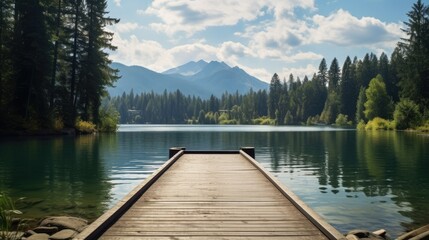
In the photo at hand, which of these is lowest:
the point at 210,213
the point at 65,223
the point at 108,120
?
the point at 65,223

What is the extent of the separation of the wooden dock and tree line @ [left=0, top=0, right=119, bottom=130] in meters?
42.4

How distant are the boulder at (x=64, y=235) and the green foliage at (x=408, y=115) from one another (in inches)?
3063

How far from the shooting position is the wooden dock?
7203 millimetres

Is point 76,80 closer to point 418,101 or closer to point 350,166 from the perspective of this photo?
point 350,166

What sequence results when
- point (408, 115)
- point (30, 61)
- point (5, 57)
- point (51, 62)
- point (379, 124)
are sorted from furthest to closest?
point (379, 124) < point (408, 115) < point (51, 62) < point (30, 61) < point (5, 57)

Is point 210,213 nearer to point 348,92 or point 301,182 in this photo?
point 301,182

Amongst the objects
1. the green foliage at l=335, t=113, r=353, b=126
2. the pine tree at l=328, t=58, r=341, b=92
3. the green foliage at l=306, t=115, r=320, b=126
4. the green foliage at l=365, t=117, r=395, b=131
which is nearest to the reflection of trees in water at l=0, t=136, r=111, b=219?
the green foliage at l=365, t=117, r=395, b=131

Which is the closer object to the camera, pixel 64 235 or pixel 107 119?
pixel 64 235

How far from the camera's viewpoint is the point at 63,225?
33.3ft

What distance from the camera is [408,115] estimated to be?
7838 cm

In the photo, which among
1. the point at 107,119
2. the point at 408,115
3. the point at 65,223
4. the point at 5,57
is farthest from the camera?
the point at 408,115

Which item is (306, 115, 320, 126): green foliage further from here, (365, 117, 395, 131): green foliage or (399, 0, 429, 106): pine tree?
(399, 0, 429, 106): pine tree

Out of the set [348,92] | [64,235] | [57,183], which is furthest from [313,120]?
[64,235]

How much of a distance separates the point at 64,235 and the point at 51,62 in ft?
162
